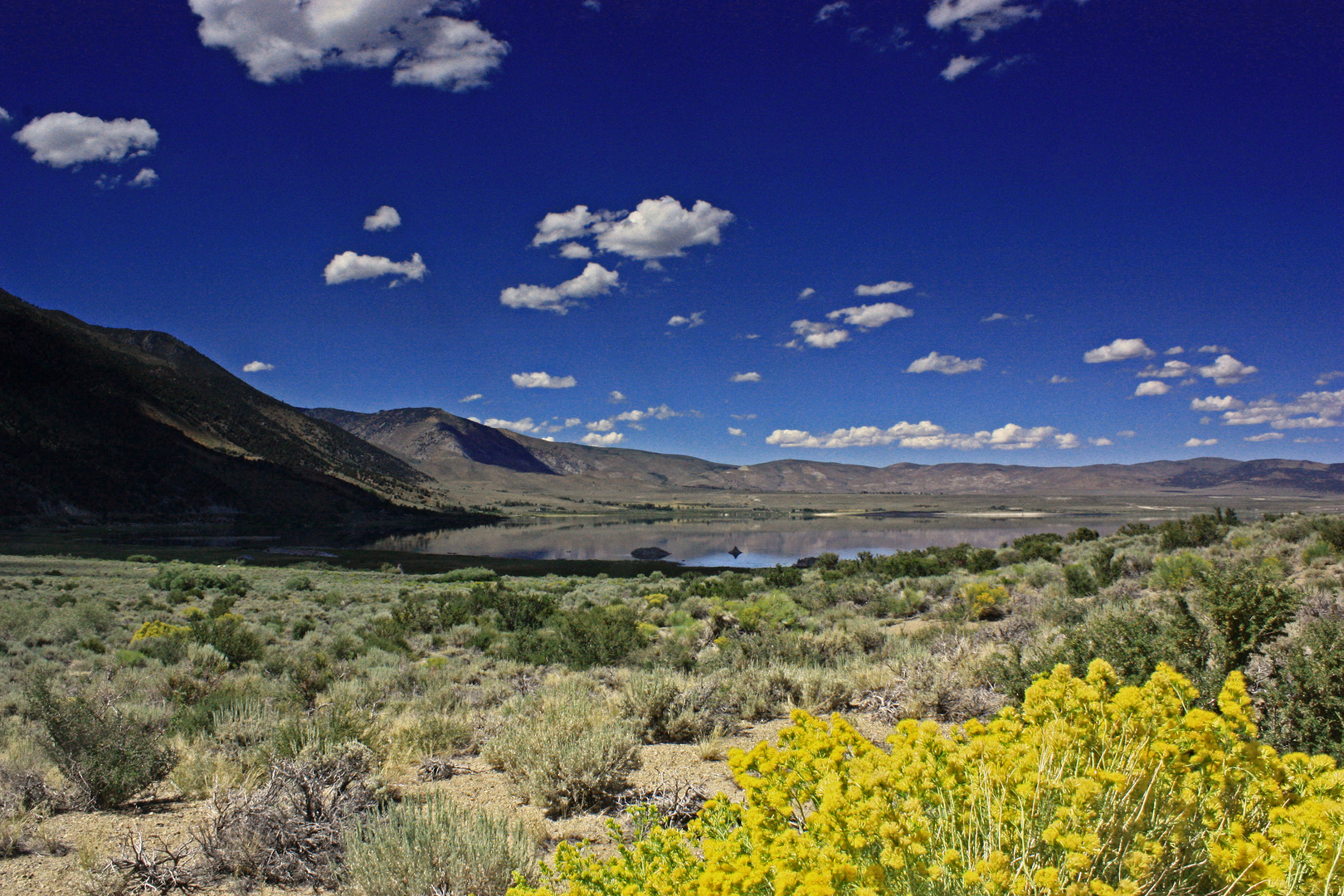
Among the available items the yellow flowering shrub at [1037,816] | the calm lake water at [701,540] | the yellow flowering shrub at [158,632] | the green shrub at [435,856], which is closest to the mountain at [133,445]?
the calm lake water at [701,540]

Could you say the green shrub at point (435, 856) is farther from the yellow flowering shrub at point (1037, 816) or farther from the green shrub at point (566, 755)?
the yellow flowering shrub at point (1037, 816)

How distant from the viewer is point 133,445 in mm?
74750

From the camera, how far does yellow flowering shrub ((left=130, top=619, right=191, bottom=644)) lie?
458 inches

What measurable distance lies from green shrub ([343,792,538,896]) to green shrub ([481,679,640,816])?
81 centimetres

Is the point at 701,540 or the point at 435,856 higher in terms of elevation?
the point at 435,856

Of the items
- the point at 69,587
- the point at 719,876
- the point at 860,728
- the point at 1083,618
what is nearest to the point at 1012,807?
the point at 719,876

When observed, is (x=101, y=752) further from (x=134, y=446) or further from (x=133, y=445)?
(x=133, y=445)

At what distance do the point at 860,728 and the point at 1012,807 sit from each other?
3906 mm

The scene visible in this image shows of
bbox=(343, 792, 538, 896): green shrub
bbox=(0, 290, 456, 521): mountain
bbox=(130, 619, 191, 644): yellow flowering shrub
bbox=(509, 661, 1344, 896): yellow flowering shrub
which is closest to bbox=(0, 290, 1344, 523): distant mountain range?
bbox=(0, 290, 456, 521): mountain

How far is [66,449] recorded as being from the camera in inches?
2635

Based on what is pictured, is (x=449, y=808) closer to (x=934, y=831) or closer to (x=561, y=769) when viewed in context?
(x=561, y=769)

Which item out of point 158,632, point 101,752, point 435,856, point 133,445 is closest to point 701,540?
point 158,632

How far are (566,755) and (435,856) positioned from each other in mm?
1386

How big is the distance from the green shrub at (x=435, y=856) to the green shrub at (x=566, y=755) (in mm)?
808
